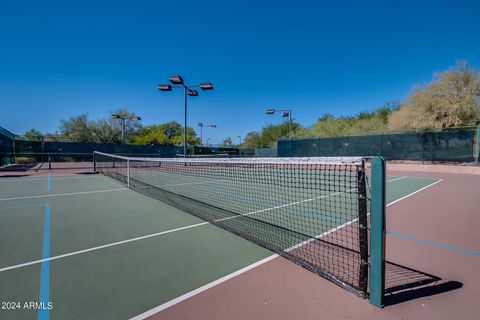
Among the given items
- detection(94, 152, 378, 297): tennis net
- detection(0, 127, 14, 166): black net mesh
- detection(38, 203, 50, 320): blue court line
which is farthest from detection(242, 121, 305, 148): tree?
detection(38, 203, 50, 320): blue court line

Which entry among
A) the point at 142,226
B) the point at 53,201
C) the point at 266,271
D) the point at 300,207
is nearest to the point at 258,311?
the point at 266,271

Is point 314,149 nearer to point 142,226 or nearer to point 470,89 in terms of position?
point 470,89

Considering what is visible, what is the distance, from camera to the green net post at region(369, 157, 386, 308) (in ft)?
7.14

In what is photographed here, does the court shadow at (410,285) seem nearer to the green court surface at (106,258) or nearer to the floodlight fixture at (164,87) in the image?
the green court surface at (106,258)

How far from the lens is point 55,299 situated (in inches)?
93.4

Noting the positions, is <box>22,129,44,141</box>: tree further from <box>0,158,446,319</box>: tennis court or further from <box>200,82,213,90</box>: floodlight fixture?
<box>0,158,446,319</box>: tennis court

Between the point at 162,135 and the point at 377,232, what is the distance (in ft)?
159

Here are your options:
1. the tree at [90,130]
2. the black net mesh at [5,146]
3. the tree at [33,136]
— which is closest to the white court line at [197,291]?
the black net mesh at [5,146]

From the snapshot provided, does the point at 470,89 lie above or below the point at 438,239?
above

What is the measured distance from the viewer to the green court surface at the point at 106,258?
93.0 inches

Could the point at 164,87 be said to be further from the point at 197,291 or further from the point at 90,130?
the point at 90,130

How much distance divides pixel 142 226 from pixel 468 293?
4.78 metres

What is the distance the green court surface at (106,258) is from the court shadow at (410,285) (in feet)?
5.01

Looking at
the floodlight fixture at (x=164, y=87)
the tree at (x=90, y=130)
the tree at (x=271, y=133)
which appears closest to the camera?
the floodlight fixture at (x=164, y=87)
